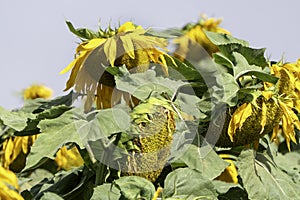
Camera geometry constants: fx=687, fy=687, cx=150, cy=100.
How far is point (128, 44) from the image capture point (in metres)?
1.43

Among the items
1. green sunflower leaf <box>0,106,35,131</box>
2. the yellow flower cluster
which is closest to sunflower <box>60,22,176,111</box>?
green sunflower leaf <box>0,106,35,131</box>

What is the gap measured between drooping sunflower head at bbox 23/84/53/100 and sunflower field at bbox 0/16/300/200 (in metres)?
1.69

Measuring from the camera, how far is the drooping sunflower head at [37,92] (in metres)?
3.31

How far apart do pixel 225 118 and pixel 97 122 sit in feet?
1.02

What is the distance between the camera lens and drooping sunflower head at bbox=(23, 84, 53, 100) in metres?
3.31

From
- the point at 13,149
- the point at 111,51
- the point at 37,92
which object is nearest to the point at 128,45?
the point at 111,51

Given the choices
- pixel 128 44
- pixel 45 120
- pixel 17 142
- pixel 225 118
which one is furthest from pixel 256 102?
pixel 17 142

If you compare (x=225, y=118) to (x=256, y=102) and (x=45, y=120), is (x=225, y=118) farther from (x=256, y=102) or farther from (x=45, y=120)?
(x=45, y=120)

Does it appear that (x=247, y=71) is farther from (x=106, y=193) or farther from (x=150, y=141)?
(x=106, y=193)

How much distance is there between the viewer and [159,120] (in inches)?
49.2

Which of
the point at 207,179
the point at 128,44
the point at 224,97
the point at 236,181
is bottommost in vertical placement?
the point at 236,181

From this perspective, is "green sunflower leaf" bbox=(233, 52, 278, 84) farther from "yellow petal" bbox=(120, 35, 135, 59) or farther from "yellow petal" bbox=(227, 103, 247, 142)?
"yellow petal" bbox=(120, 35, 135, 59)

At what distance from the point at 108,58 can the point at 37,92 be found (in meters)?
2.02

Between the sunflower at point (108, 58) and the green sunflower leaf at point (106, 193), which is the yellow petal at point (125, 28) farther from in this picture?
the green sunflower leaf at point (106, 193)
